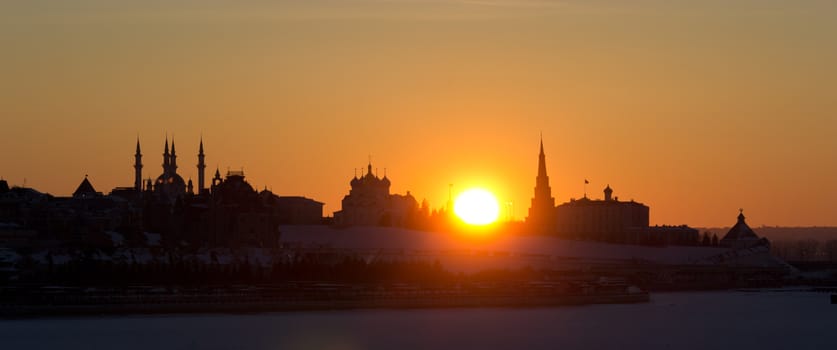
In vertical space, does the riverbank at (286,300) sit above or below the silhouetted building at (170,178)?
below

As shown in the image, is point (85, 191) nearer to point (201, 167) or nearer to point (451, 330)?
point (201, 167)

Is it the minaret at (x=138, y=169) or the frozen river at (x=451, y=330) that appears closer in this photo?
the frozen river at (x=451, y=330)

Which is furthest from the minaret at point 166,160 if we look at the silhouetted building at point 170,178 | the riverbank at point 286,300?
the riverbank at point 286,300

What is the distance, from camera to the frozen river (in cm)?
8656

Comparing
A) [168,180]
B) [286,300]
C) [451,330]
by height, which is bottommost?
[451,330]

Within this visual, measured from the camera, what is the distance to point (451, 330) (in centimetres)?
9619

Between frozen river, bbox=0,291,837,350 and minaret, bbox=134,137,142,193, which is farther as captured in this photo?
minaret, bbox=134,137,142,193

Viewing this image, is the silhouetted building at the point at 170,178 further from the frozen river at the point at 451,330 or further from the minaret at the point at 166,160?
the frozen river at the point at 451,330

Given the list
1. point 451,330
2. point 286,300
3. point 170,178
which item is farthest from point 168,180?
point 451,330

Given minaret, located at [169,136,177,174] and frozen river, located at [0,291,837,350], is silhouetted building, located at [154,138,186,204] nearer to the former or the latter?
minaret, located at [169,136,177,174]

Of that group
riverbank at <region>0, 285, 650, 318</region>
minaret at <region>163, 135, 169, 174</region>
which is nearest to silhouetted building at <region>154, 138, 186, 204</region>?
minaret at <region>163, 135, 169, 174</region>

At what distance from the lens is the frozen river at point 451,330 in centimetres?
8656

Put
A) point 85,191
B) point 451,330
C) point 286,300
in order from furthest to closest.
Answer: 1. point 85,191
2. point 286,300
3. point 451,330

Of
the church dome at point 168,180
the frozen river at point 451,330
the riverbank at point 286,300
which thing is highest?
the church dome at point 168,180
